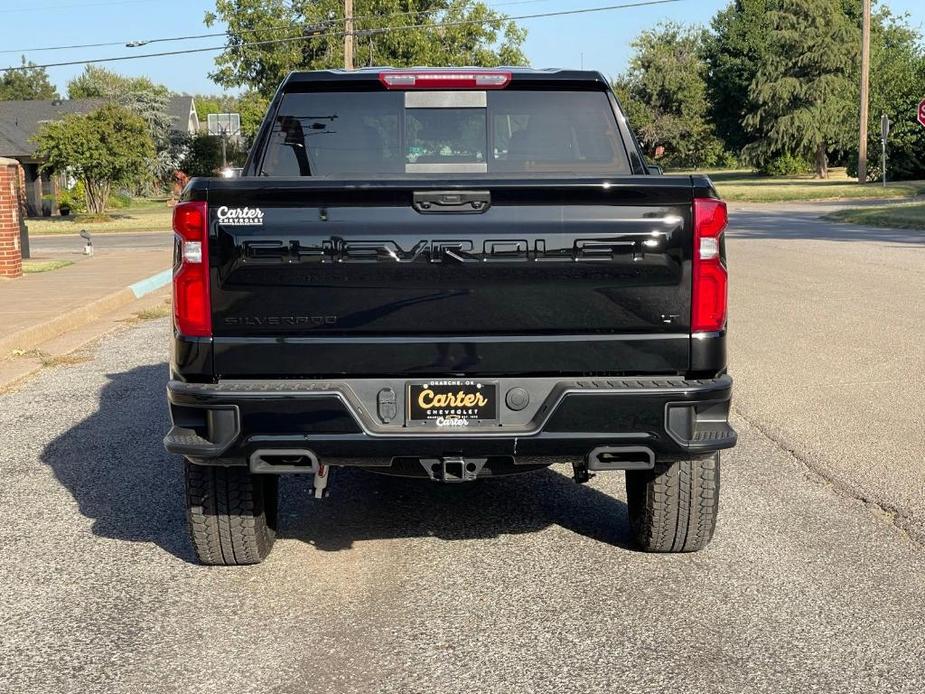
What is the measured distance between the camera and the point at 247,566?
5.14 metres

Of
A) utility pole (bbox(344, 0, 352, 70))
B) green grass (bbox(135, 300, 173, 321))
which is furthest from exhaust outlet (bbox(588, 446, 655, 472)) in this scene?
utility pole (bbox(344, 0, 352, 70))

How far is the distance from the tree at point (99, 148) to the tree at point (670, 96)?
4893 centimetres

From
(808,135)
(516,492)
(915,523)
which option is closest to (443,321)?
(516,492)

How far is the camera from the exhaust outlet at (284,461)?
440cm

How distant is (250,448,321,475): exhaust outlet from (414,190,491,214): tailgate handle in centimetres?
99

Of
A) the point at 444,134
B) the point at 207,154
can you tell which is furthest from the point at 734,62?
the point at 444,134

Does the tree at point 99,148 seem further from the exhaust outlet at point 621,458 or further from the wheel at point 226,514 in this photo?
the exhaust outlet at point 621,458

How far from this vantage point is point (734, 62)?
223 feet

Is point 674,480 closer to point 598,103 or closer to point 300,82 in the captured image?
point 598,103

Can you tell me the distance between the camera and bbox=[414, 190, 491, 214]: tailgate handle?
4.29m

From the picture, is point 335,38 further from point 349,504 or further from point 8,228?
point 349,504

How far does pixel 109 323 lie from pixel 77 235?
2298 centimetres

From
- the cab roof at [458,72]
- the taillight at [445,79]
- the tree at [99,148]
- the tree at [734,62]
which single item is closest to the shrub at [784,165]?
the tree at [734,62]

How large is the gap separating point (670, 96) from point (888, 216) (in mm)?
61213
